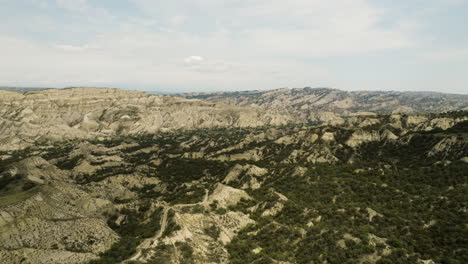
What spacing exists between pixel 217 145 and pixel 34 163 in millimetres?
98332

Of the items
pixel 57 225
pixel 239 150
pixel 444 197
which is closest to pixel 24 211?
pixel 57 225

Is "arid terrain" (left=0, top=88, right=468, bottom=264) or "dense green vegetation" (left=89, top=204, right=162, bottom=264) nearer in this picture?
"dense green vegetation" (left=89, top=204, right=162, bottom=264)

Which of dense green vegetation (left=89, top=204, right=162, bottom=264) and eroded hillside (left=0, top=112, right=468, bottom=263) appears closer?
dense green vegetation (left=89, top=204, right=162, bottom=264)

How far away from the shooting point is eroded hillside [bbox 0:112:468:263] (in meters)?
53.5

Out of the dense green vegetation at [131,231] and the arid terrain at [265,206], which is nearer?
the dense green vegetation at [131,231]

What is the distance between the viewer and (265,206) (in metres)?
78.6

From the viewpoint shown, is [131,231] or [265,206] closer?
[131,231]

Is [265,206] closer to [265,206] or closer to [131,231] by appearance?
[265,206]

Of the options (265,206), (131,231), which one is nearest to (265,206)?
(265,206)

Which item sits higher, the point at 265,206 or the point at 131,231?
the point at 265,206

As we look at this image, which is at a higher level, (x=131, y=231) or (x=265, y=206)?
(x=265, y=206)

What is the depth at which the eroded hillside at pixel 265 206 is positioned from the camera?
53500mm

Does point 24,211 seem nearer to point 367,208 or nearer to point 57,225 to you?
point 57,225

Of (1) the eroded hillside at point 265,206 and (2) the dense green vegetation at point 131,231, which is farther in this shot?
(1) the eroded hillside at point 265,206
